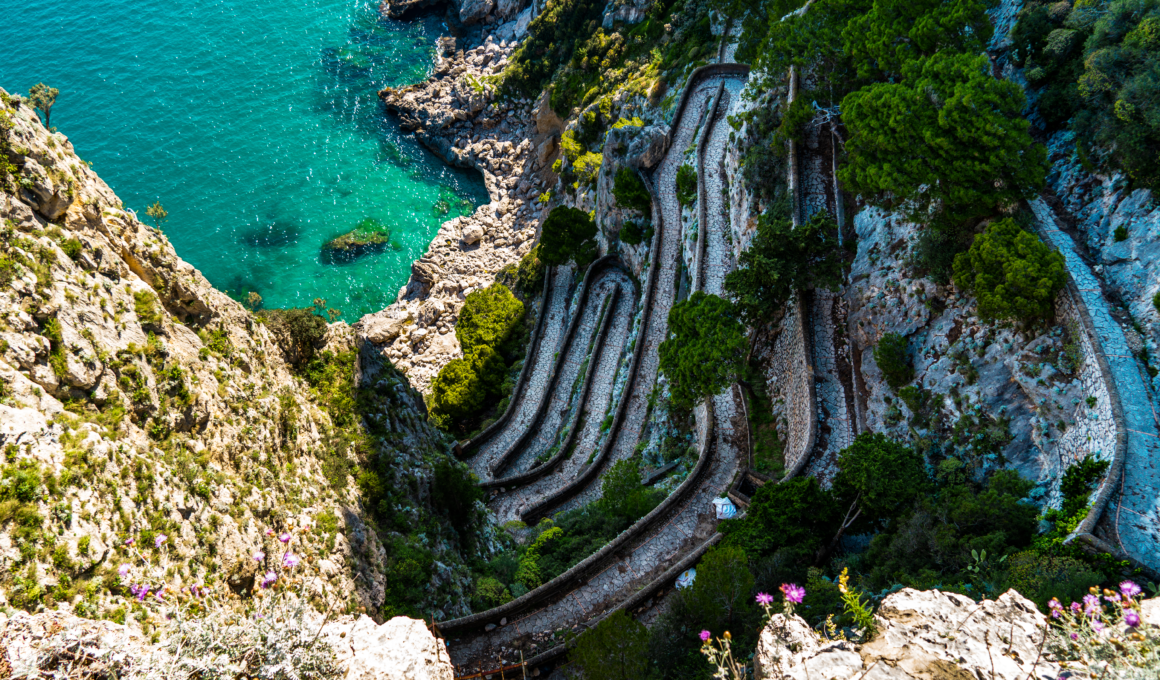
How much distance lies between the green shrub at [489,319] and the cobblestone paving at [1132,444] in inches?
Answer: 1407

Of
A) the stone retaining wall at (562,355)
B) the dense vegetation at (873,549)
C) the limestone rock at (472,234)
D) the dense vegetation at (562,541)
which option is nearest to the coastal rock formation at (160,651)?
the dense vegetation at (873,549)

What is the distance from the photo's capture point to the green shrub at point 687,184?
41188 millimetres

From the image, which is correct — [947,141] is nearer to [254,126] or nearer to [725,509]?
[725,509]

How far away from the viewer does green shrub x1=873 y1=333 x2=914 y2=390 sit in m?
24.3

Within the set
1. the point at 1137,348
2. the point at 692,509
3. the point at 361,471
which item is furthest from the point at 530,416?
the point at 1137,348

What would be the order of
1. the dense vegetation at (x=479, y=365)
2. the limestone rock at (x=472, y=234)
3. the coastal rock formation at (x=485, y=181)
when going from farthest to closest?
the limestone rock at (x=472, y=234), the coastal rock formation at (x=485, y=181), the dense vegetation at (x=479, y=365)

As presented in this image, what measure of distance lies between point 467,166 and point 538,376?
118 feet

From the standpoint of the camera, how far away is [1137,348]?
18.4 m

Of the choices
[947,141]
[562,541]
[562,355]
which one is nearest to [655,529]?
[562,541]

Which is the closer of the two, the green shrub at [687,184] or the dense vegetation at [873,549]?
the dense vegetation at [873,549]

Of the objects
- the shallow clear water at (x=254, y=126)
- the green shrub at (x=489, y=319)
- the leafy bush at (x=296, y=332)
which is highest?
the shallow clear water at (x=254, y=126)

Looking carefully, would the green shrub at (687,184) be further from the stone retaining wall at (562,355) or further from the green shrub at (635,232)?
the stone retaining wall at (562,355)

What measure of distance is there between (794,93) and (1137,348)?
2254 centimetres

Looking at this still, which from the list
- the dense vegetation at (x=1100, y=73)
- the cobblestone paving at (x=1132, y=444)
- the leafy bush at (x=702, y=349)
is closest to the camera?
the cobblestone paving at (x=1132, y=444)
